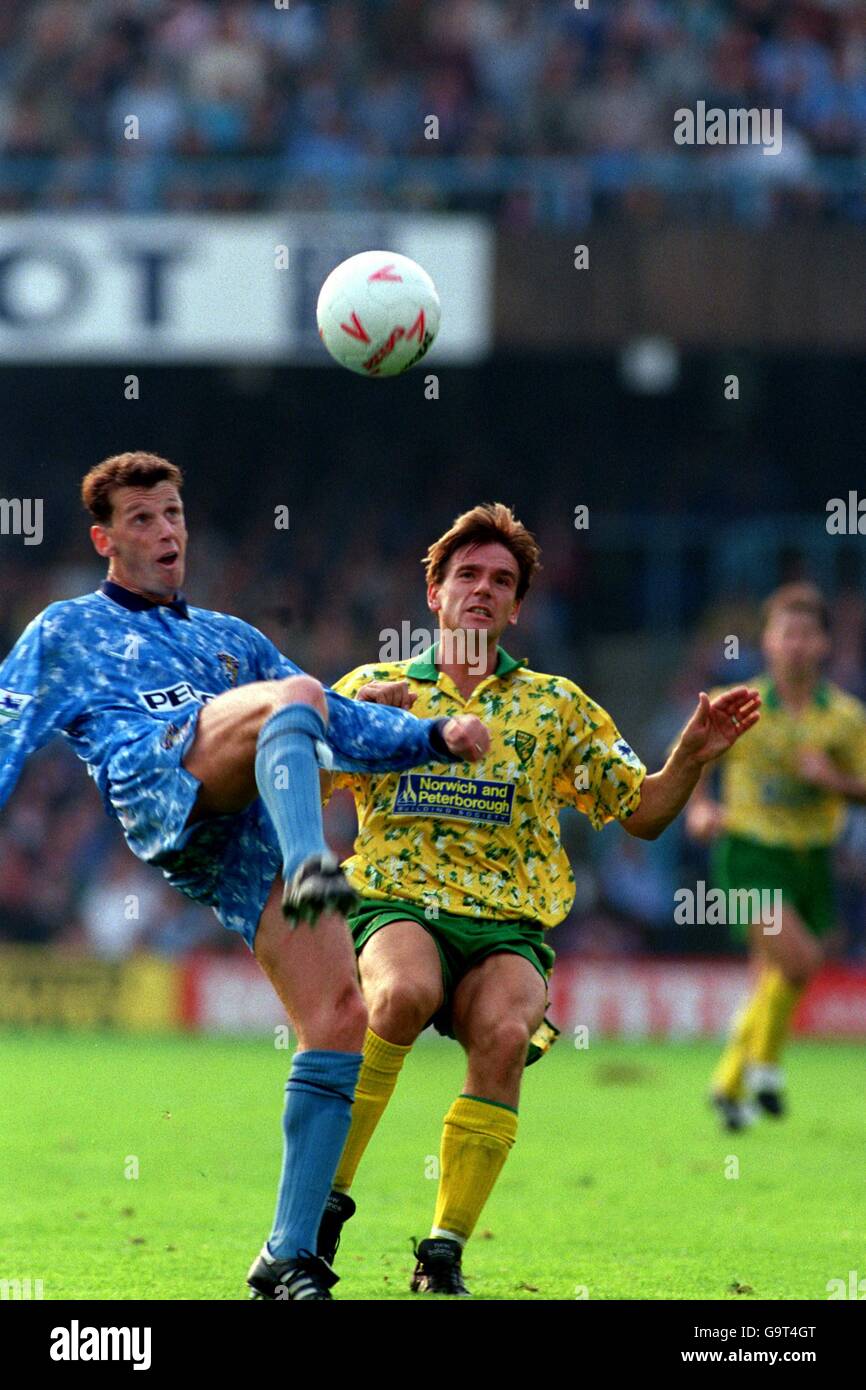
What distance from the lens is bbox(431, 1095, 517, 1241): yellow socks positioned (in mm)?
5949

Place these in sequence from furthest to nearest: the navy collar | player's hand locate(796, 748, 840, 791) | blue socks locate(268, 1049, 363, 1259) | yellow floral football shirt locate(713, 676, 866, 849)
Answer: yellow floral football shirt locate(713, 676, 866, 849) → player's hand locate(796, 748, 840, 791) → the navy collar → blue socks locate(268, 1049, 363, 1259)

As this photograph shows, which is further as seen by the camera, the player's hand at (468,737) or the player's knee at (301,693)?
the player's hand at (468,737)

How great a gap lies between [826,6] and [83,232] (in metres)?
7.12

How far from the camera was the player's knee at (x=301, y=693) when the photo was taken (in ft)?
16.8

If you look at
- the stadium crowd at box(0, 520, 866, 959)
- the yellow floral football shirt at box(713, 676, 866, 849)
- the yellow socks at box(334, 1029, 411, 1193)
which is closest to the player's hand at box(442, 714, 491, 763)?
the yellow socks at box(334, 1029, 411, 1193)

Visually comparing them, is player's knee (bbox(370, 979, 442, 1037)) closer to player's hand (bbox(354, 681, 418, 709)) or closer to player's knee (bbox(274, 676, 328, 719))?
player's hand (bbox(354, 681, 418, 709))

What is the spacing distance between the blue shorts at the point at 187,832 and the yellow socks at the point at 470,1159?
91 centimetres

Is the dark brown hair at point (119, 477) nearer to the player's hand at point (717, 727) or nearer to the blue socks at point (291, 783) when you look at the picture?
the blue socks at point (291, 783)

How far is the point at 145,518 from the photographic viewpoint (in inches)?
227

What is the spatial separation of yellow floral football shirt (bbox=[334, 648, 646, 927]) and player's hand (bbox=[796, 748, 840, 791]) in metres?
4.84

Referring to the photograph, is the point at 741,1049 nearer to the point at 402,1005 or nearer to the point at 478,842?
the point at 478,842

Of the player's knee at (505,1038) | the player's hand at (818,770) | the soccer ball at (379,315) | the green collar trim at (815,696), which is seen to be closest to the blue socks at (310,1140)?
the player's knee at (505,1038)

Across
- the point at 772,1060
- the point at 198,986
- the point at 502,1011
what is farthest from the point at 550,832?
the point at 198,986

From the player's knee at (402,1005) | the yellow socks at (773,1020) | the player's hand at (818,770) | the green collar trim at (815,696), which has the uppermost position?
the green collar trim at (815,696)
